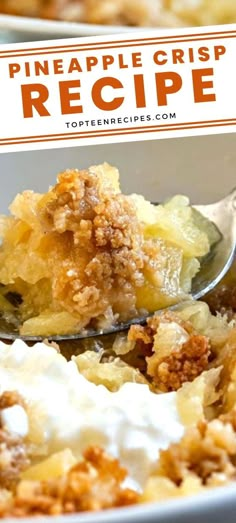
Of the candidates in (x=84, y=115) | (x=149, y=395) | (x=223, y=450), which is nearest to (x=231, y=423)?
(x=223, y=450)

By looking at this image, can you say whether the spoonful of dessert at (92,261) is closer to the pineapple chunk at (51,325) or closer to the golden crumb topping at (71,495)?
the pineapple chunk at (51,325)

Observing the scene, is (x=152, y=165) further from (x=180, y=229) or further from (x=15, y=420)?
(x=15, y=420)

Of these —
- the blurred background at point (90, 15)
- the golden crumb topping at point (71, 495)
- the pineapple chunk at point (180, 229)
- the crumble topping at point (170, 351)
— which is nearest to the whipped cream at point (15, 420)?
the golden crumb topping at point (71, 495)

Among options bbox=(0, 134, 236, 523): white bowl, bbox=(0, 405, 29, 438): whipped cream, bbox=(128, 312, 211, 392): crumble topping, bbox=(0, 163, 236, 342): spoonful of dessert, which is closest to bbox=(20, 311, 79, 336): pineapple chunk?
bbox=(0, 163, 236, 342): spoonful of dessert

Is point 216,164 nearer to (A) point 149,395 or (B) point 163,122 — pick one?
(B) point 163,122

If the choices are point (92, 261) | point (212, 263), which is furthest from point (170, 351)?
point (212, 263)

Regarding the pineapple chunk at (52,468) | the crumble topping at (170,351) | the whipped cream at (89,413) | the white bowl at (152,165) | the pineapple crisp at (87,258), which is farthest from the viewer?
the white bowl at (152,165)

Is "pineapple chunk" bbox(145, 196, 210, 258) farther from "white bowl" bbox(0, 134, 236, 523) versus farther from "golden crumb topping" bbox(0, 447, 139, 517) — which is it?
"golden crumb topping" bbox(0, 447, 139, 517)
